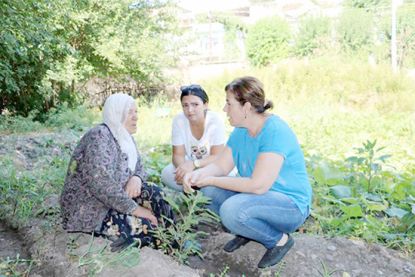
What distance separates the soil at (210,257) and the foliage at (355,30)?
16.6m

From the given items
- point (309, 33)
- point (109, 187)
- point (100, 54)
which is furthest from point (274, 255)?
point (309, 33)

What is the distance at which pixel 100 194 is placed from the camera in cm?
234

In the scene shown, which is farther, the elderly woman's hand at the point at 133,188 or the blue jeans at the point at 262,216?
the elderly woman's hand at the point at 133,188

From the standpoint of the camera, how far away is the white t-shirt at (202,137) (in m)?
3.24

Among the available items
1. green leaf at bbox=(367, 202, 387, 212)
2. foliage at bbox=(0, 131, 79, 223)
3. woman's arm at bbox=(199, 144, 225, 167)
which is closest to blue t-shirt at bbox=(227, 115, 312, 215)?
woman's arm at bbox=(199, 144, 225, 167)

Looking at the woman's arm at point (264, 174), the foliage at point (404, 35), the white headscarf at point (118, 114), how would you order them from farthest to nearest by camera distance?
the foliage at point (404, 35) → the white headscarf at point (118, 114) → the woman's arm at point (264, 174)

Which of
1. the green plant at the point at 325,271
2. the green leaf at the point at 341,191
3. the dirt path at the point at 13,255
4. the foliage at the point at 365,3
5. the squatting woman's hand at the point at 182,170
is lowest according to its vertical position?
the green plant at the point at 325,271

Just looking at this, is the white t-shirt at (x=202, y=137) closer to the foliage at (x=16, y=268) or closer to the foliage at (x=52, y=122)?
the foliage at (x=16, y=268)

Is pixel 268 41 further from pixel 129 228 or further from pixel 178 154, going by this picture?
pixel 129 228

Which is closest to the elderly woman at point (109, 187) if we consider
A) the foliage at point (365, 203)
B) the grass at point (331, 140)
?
the grass at point (331, 140)

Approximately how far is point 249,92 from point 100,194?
95 cm

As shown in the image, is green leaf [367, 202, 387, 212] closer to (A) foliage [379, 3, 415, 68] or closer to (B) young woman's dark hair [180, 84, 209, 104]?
(B) young woman's dark hair [180, 84, 209, 104]

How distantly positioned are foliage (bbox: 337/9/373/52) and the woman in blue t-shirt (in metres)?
16.7

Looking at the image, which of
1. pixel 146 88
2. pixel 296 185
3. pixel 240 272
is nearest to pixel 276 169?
pixel 296 185
